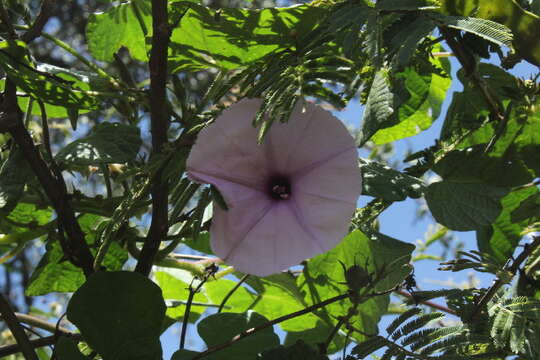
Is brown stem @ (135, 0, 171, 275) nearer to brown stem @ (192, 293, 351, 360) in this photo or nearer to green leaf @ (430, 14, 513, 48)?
brown stem @ (192, 293, 351, 360)

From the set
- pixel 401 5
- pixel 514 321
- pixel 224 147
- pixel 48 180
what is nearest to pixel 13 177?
pixel 48 180

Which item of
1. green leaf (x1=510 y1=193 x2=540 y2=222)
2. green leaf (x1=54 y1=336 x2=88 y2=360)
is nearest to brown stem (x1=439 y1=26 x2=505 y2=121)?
green leaf (x1=510 y1=193 x2=540 y2=222)

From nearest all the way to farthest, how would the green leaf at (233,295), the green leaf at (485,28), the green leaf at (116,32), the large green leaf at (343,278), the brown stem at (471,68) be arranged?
the green leaf at (485,28) → the brown stem at (471,68) → the large green leaf at (343,278) → the green leaf at (116,32) → the green leaf at (233,295)

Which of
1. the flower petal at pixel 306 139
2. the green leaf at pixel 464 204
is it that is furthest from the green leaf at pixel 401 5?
the green leaf at pixel 464 204

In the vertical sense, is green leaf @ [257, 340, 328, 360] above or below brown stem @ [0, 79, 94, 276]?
below

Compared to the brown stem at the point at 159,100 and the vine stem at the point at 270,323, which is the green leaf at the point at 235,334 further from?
the brown stem at the point at 159,100

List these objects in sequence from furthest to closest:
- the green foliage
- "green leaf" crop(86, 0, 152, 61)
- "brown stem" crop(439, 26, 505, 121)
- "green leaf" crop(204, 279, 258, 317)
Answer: "green leaf" crop(204, 279, 258, 317) < "green leaf" crop(86, 0, 152, 61) < "brown stem" crop(439, 26, 505, 121) < the green foliage

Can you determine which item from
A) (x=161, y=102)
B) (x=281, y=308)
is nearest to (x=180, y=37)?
(x=161, y=102)
